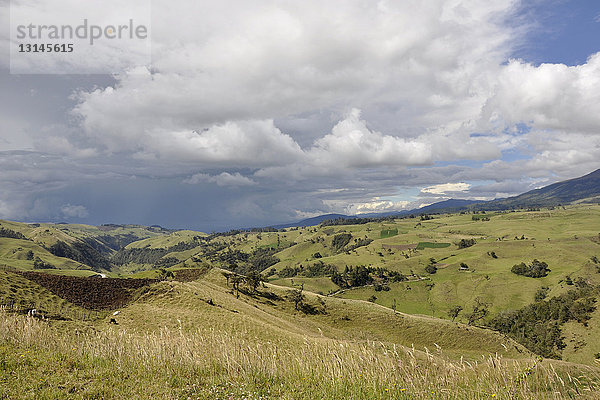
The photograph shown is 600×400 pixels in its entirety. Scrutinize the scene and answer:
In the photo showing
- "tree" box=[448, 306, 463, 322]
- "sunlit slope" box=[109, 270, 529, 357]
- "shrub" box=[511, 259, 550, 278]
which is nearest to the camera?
"sunlit slope" box=[109, 270, 529, 357]

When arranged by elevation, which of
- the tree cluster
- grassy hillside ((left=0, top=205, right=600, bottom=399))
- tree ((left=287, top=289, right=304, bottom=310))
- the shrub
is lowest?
the tree cluster

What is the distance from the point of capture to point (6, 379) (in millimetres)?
9375

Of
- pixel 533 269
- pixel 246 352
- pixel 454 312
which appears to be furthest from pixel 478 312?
pixel 246 352

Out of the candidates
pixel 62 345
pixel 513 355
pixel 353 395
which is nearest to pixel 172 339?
pixel 62 345

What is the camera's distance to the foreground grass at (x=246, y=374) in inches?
349

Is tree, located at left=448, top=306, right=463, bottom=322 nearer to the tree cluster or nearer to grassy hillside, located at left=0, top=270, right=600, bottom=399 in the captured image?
the tree cluster

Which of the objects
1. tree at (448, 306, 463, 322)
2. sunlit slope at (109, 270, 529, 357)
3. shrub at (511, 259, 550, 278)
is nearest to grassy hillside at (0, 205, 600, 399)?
sunlit slope at (109, 270, 529, 357)

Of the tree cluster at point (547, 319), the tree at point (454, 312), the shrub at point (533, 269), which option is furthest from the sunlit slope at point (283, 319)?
the shrub at point (533, 269)

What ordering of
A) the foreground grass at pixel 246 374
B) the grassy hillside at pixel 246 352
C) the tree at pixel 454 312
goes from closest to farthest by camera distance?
the foreground grass at pixel 246 374 < the grassy hillside at pixel 246 352 < the tree at pixel 454 312

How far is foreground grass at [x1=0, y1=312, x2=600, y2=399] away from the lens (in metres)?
8.88

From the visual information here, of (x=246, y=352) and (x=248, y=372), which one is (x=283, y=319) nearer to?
(x=246, y=352)

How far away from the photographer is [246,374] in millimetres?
10484

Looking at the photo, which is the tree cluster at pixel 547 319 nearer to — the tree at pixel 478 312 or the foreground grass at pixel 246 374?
the tree at pixel 478 312

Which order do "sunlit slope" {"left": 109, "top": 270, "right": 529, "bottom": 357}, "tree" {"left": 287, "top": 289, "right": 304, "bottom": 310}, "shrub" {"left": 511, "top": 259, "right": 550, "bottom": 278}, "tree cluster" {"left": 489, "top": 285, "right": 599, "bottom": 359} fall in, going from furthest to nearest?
"shrub" {"left": 511, "top": 259, "right": 550, "bottom": 278}
"tree cluster" {"left": 489, "top": 285, "right": 599, "bottom": 359}
"tree" {"left": 287, "top": 289, "right": 304, "bottom": 310}
"sunlit slope" {"left": 109, "top": 270, "right": 529, "bottom": 357}
